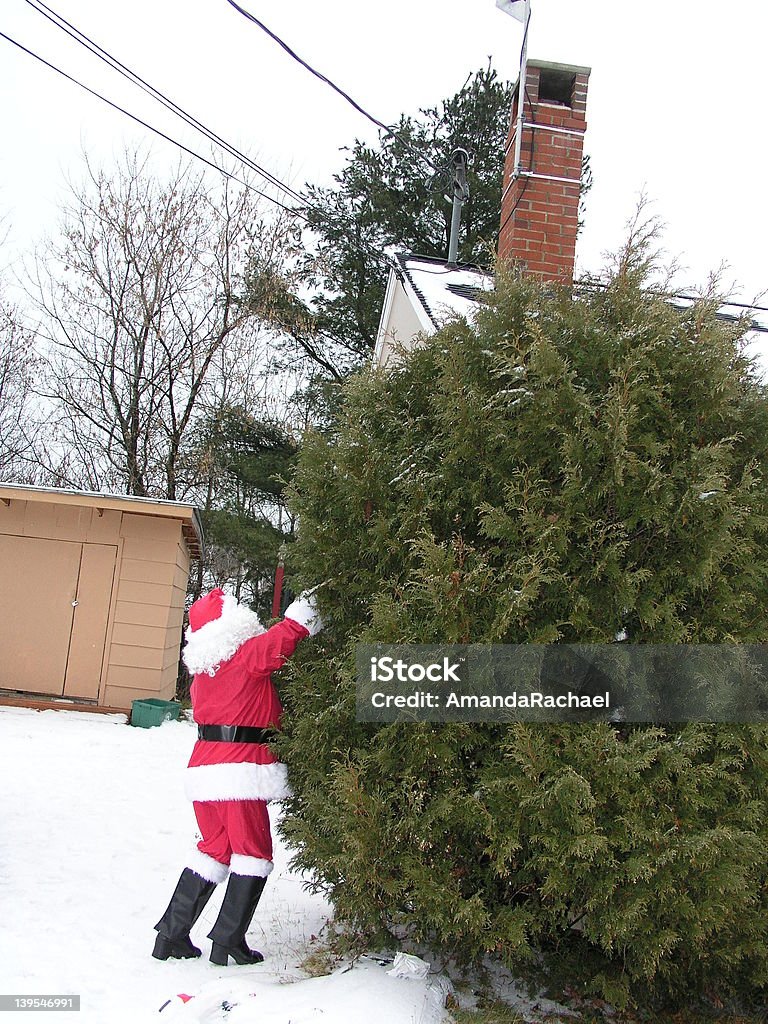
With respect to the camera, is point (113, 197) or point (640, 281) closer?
point (640, 281)

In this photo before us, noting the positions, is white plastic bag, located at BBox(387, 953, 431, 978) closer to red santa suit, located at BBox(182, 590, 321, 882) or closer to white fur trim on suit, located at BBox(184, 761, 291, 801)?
red santa suit, located at BBox(182, 590, 321, 882)

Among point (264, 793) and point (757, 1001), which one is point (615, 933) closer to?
point (757, 1001)

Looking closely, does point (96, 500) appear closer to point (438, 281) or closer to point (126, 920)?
point (438, 281)

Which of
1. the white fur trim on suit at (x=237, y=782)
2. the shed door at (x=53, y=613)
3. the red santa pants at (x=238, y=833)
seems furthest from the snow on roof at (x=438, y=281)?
the shed door at (x=53, y=613)

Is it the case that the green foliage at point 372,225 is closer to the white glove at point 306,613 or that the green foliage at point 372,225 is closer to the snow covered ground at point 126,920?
the snow covered ground at point 126,920

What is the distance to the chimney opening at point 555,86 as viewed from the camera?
704 centimetres

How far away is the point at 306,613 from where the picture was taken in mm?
3588

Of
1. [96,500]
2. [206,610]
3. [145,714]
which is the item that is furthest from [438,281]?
[145,714]

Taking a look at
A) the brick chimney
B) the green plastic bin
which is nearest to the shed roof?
the green plastic bin

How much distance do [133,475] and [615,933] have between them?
1724 cm

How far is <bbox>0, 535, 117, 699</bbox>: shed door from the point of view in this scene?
11.1 m

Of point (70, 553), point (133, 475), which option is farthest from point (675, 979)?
point (133, 475)

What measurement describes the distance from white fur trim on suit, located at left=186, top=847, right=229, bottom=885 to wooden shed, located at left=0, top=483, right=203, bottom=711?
7.86 m

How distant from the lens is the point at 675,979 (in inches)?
125
